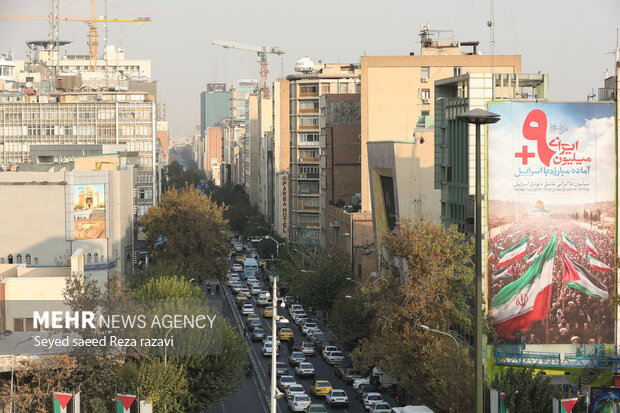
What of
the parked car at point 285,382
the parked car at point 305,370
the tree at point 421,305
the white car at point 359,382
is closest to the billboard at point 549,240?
the tree at point 421,305

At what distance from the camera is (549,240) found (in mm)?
51750

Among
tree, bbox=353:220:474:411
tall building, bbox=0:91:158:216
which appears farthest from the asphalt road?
tall building, bbox=0:91:158:216

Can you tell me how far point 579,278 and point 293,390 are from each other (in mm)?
14863

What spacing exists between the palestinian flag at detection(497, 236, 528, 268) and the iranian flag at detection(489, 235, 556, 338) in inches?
31.1

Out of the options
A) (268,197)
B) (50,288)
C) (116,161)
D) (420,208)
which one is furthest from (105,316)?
(268,197)

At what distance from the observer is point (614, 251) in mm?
51969

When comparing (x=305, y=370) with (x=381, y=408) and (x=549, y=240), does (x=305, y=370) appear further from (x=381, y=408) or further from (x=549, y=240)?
(x=549, y=240)

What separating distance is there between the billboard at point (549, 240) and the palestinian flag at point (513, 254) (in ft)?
0.15

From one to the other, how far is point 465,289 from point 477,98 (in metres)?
9.41

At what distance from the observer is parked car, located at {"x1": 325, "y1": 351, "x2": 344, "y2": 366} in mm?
66250

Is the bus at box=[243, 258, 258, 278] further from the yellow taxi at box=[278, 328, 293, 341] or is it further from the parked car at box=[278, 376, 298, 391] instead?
the parked car at box=[278, 376, 298, 391]

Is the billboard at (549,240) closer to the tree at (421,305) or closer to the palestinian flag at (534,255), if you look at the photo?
the palestinian flag at (534,255)

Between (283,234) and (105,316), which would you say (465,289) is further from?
(283,234)

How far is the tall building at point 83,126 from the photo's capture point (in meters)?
136
